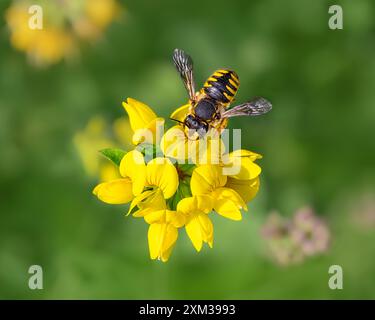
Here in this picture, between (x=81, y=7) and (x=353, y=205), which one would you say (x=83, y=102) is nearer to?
(x=81, y=7)

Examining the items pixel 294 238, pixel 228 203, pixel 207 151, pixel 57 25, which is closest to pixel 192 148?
pixel 207 151

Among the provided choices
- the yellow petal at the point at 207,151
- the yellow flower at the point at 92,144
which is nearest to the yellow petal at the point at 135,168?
the yellow petal at the point at 207,151

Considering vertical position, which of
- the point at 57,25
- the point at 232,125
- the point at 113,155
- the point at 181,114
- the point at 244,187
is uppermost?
the point at 57,25

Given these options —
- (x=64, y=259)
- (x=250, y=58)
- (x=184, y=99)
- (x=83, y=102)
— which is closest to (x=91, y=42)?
(x=83, y=102)

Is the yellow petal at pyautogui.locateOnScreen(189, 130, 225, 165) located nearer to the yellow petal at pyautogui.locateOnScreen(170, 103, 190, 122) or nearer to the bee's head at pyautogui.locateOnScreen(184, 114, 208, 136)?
the bee's head at pyautogui.locateOnScreen(184, 114, 208, 136)

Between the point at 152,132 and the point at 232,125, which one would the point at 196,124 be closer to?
the point at 152,132

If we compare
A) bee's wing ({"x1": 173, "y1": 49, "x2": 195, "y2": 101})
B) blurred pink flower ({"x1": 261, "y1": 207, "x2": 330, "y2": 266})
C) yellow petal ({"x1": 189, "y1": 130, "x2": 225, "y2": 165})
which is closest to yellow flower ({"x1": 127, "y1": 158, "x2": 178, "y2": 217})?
yellow petal ({"x1": 189, "y1": 130, "x2": 225, "y2": 165})

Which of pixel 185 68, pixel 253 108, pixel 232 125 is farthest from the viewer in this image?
pixel 232 125
